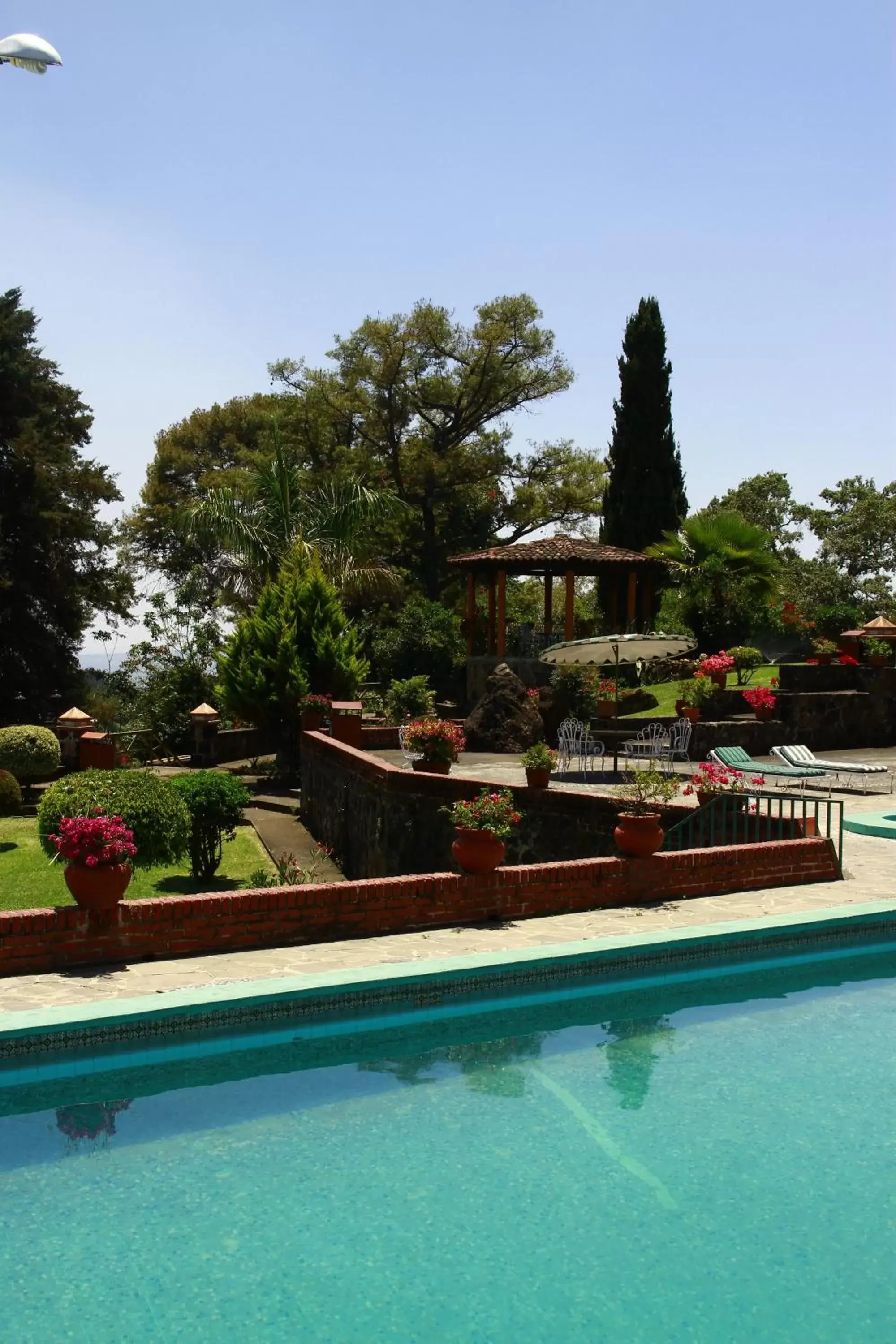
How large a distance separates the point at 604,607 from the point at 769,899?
93.5 ft

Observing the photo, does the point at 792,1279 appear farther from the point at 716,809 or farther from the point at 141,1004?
the point at 716,809

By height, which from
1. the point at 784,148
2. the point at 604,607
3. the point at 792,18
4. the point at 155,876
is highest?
the point at 792,18

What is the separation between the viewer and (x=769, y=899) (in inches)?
437

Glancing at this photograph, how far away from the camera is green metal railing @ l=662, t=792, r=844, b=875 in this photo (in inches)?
492

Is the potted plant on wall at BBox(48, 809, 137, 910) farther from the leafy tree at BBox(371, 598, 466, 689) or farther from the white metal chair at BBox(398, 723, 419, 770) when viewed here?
the leafy tree at BBox(371, 598, 466, 689)

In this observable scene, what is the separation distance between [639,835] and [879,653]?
15283mm

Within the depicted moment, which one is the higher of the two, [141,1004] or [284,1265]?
[141,1004]

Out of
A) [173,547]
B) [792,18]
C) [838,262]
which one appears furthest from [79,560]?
[792,18]

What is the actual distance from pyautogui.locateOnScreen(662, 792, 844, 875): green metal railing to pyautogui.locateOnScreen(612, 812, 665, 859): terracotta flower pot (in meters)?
1.40

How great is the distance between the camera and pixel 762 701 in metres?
22.4

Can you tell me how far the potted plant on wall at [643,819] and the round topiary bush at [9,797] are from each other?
15386 millimetres

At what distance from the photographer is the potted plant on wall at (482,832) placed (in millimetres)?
9969

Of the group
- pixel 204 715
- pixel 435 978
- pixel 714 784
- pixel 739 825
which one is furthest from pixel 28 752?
pixel 435 978

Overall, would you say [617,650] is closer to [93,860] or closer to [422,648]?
[93,860]
